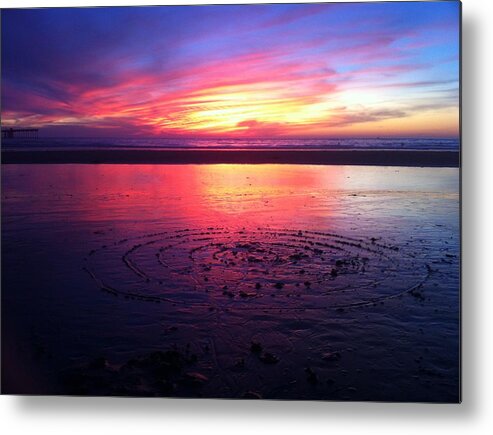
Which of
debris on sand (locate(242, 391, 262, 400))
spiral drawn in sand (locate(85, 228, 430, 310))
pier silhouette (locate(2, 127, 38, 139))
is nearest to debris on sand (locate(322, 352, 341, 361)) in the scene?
spiral drawn in sand (locate(85, 228, 430, 310))

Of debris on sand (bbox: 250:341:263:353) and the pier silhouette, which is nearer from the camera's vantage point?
debris on sand (bbox: 250:341:263:353)

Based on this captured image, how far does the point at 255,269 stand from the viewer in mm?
2963

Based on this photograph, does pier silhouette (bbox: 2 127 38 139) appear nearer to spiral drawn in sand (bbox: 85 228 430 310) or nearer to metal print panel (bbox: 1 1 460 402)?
metal print panel (bbox: 1 1 460 402)

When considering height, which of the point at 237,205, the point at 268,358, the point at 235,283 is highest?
the point at 237,205

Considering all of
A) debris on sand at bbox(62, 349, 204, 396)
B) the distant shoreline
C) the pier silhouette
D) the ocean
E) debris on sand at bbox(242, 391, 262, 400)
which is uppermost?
the pier silhouette

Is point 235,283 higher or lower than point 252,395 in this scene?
higher

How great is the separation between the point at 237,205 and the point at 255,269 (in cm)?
32

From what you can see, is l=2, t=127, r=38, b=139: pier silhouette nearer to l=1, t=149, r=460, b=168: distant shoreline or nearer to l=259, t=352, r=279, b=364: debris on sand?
l=1, t=149, r=460, b=168: distant shoreline

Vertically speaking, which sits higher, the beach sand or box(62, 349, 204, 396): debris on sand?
the beach sand

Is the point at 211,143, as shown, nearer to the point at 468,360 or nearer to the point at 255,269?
the point at 255,269

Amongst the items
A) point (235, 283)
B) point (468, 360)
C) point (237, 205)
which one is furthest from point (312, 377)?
point (237, 205)

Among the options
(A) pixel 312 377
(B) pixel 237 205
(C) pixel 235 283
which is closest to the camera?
(A) pixel 312 377

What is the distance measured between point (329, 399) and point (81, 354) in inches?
45.0

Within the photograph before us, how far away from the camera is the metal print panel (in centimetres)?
283
